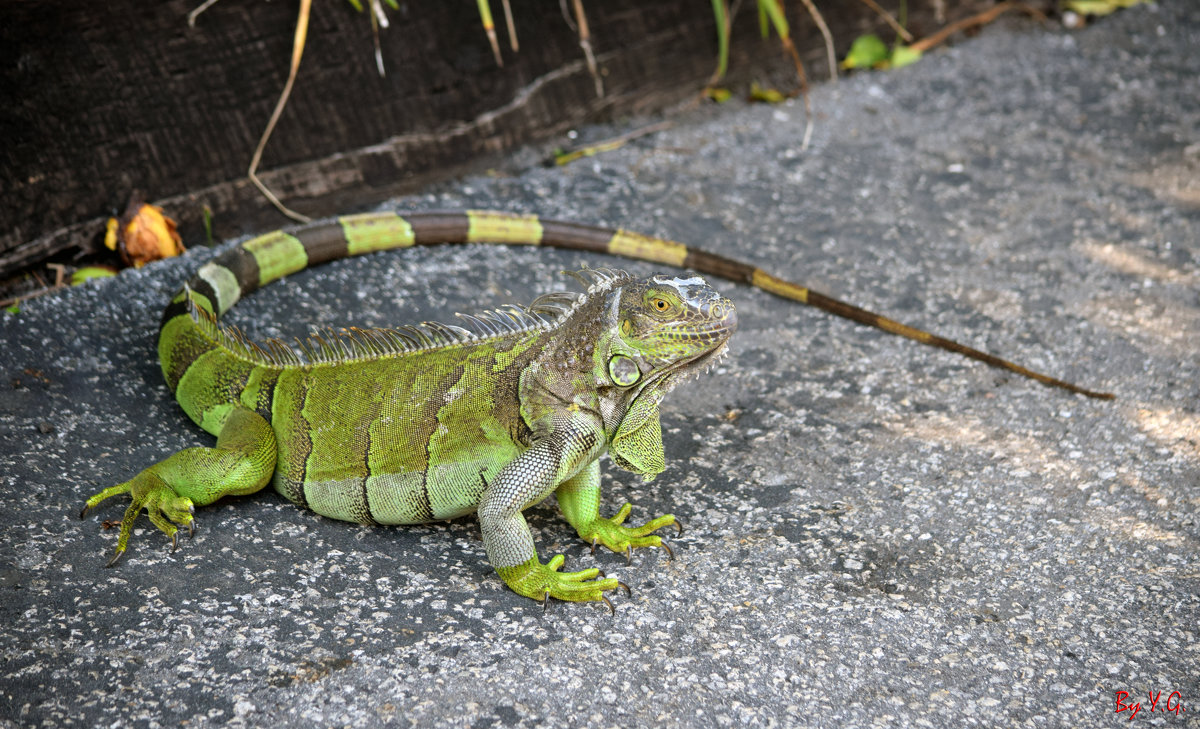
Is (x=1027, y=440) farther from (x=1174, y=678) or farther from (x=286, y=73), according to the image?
(x=286, y=73)

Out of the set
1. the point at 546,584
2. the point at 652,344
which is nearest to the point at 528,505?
the point at 546,584

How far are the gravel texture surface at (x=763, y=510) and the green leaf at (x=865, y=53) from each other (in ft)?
4.15

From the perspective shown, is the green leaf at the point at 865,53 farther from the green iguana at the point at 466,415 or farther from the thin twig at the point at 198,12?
the green iguana at the point at 466,415

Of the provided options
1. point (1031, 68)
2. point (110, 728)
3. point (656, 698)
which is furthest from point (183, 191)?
point (1031, 68)

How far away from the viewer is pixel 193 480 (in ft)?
10.4

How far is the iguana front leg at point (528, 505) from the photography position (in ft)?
9.61

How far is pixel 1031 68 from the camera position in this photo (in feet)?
23.4

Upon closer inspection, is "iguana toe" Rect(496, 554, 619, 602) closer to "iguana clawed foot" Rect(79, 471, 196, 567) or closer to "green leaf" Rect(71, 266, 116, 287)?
"iguana clawed foot" Rect(79, 471, 196, 567)

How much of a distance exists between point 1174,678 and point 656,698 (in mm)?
1471

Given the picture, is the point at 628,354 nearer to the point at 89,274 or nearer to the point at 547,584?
the point at 547,584

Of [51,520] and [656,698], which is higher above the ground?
[51,520]

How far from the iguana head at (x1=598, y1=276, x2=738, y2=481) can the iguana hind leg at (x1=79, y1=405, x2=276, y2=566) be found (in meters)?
1.18
